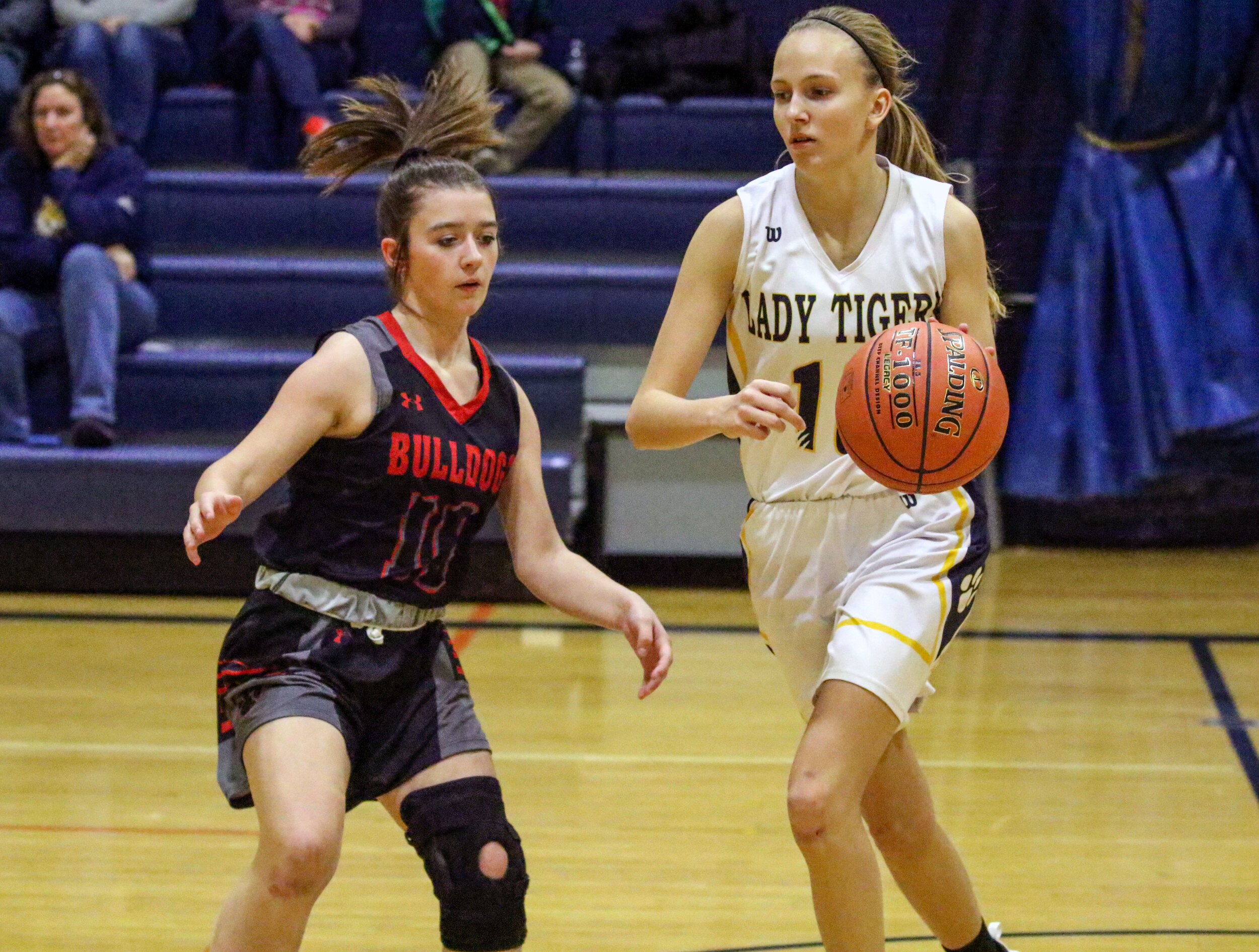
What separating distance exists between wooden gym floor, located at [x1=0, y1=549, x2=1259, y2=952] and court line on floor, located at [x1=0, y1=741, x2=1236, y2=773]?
11 millimetres

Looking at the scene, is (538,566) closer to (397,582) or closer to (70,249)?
(397,582)

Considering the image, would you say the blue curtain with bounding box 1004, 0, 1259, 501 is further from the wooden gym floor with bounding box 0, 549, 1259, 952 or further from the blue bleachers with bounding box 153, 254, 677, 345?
the blue bleachers with bounding box 153, 254, 677, 345

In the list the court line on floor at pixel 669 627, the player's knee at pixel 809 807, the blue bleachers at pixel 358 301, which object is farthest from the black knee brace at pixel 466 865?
the blue bleachers at pixel 358 301

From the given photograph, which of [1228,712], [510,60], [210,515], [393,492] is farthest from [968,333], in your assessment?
[510,60]

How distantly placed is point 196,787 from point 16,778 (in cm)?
46

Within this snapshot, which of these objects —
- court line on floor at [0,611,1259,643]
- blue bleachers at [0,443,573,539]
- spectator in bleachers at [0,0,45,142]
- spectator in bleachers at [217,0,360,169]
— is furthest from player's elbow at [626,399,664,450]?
spectator in bleachers at [0,0,45,142]

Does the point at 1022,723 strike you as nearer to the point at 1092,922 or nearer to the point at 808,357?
the point at 1092,922

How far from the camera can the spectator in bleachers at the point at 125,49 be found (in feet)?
24.6

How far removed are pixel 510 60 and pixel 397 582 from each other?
5.41 metres

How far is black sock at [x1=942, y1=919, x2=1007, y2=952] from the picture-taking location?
2828 mm

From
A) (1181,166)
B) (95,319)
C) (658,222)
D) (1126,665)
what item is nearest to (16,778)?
(95,319)

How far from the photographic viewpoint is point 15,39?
7.74 metres

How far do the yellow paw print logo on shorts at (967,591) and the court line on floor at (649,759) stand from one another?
65.9 inches

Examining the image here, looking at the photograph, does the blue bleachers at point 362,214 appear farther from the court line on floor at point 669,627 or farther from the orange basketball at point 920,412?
the orange basketball at point 920,412
